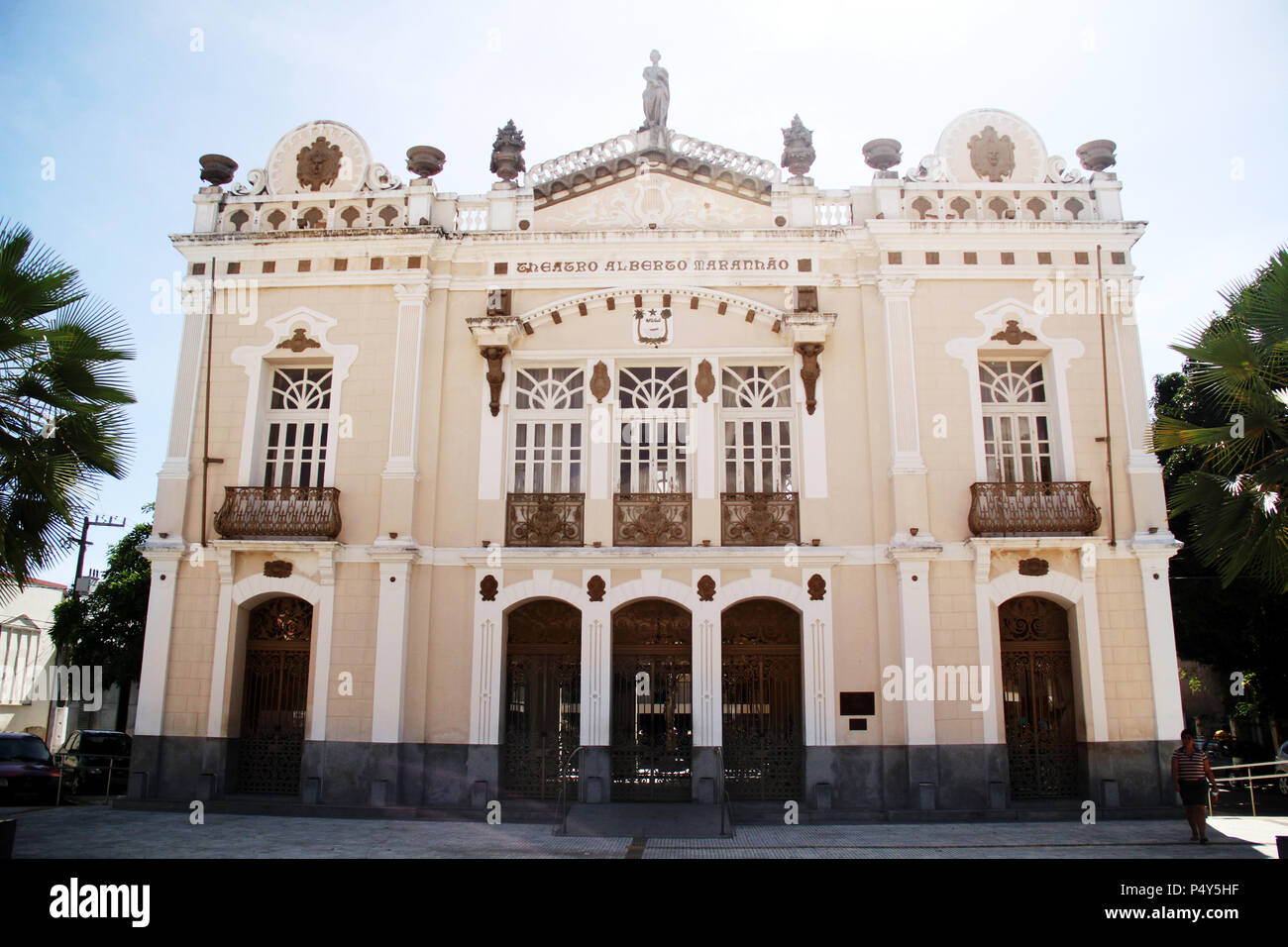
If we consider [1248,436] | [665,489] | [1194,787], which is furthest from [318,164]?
[1194,787]

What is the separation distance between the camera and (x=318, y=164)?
60.0ft

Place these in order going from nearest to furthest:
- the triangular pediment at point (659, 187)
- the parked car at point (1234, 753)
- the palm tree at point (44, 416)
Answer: the palm tree at point (44, 416) < the triangular pediment at point (659, 187) < the parked car at point (1234, 753)

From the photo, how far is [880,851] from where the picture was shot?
40.0 ft

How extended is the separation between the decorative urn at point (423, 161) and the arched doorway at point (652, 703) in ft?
30.0

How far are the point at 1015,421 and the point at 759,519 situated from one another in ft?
16.4

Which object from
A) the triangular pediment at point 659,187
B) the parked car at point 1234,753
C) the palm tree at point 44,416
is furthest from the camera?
the parked car at point 1234,753

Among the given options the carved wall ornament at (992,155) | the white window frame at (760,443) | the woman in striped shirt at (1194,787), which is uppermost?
the carved wall ornament at (992,155)

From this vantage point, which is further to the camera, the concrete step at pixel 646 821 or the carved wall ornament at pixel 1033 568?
the carved wall ornament at pixel 1033 568

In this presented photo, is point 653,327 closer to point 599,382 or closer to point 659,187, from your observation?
point 599,382

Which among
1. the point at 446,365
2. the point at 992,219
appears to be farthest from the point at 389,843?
the point at 992,219

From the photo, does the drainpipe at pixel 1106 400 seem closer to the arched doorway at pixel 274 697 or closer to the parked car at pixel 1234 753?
the parked car at pixel 1234 753

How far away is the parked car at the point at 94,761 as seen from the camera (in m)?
19.3

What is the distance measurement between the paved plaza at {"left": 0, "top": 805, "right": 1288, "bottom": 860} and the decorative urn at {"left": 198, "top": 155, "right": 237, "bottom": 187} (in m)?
11.8

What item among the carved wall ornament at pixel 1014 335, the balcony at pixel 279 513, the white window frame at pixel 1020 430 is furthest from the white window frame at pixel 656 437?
the carved wall ornament at pixel 1014 335
